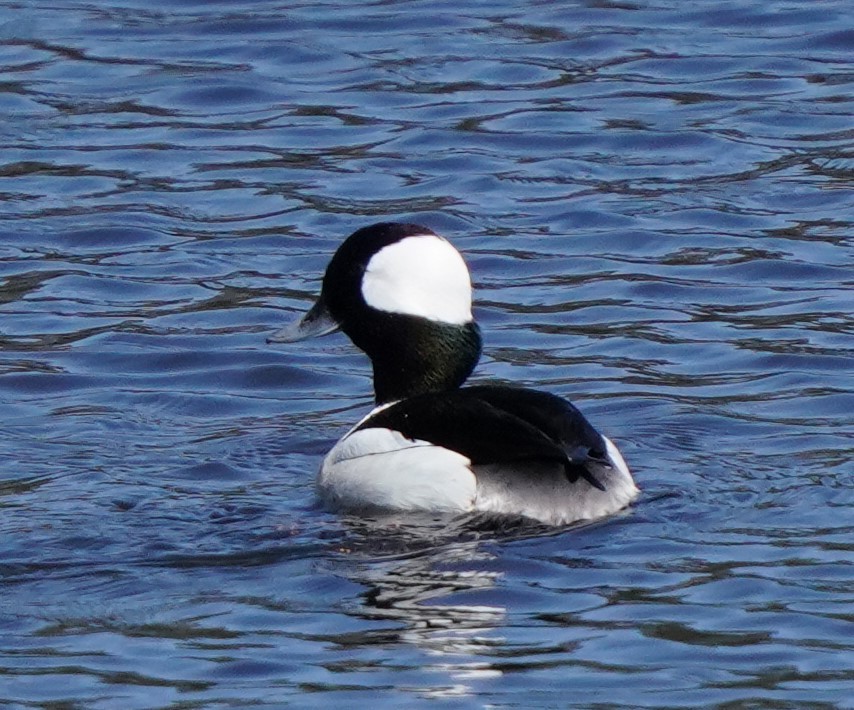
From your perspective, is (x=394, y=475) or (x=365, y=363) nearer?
(x=394, y=475)

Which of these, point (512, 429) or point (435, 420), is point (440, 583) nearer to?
point (512, 429)

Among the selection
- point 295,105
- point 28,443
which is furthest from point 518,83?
point 28,443

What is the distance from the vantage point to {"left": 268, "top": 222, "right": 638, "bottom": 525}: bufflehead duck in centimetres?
761

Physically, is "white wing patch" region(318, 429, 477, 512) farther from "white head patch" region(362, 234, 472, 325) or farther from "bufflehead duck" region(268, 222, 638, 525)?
"white head patch" region(362, 234, 472, 325)

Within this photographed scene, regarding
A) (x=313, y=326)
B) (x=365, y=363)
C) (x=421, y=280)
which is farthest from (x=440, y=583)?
(x=365, y=363)

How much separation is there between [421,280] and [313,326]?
0.70 meters

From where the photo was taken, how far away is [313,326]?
29.0 feet

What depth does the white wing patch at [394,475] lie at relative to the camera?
25.3 feet

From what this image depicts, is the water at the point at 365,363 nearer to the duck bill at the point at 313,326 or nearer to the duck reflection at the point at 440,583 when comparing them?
the duck reflection at the point at 440,583

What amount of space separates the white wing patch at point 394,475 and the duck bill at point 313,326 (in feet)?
Result: 2.01

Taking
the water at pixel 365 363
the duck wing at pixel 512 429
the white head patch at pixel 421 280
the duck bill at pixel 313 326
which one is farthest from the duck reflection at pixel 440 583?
the duck bill at pixel 313 326

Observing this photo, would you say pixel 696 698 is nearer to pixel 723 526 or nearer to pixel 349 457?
pixel 723 526

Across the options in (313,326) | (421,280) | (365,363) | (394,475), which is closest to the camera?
(394,475)

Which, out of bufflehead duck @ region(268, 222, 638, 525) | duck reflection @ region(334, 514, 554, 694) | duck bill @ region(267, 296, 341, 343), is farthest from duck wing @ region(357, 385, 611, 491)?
duck bill @ region(267, 296, 341, 343)
